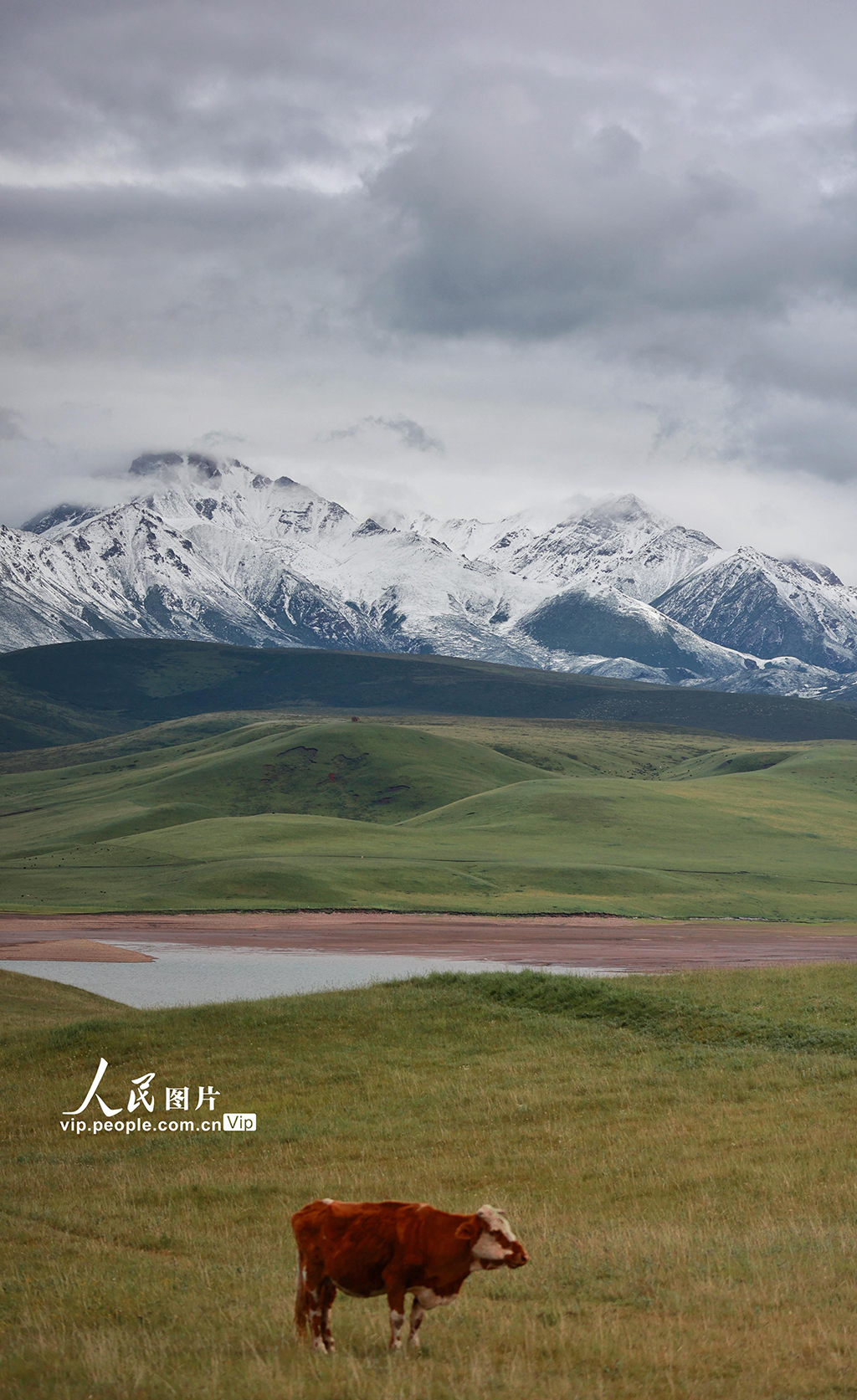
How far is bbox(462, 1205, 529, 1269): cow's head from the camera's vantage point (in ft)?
36.7

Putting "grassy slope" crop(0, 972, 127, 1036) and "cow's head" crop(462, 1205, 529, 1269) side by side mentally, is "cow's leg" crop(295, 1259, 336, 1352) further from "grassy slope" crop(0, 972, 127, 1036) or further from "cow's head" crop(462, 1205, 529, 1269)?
"grassy slope" crop(0, 972, 127, 1036)

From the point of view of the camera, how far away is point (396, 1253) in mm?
11516

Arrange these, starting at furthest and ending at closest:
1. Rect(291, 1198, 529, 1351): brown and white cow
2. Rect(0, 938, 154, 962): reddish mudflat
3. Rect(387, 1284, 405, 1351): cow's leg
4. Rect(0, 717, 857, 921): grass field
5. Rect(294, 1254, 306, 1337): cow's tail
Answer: Rect(0, 717, 857, 921): grass field < Rect(0, 938, 154, 962): reddish mudflat < Rect(294, 1254, 306, 1337): cow's tail < Rect(387, 1284, 405, 1351): cow's leg < Rect(291, 1198, 529, 1351): brown and white cow

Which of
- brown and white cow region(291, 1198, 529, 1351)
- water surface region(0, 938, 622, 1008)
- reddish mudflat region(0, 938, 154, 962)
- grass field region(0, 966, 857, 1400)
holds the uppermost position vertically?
brown and white cow region(291, 1198, 529, 1351)

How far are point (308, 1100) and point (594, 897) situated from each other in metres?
77.2

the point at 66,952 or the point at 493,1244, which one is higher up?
the point at 493,1244

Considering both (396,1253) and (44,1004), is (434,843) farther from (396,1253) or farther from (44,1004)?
(396,1253)

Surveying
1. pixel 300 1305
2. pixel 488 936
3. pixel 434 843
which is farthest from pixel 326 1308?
pixel 434 843

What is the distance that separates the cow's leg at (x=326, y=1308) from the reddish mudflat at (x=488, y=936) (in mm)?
50602

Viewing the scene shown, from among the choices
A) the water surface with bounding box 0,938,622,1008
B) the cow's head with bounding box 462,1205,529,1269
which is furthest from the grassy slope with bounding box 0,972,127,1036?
the cow's head with bounding box 462,1205,529,1269

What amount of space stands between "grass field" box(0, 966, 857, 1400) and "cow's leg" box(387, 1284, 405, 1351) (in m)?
0.19

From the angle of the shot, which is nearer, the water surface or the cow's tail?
the cow's tail

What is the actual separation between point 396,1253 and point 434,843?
394ft

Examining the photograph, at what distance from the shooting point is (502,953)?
235ft
